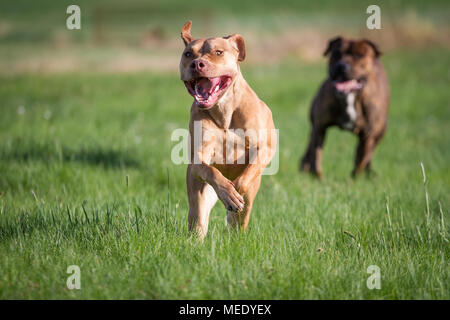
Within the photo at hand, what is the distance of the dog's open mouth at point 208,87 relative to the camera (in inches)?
131

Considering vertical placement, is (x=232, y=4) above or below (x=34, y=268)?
above

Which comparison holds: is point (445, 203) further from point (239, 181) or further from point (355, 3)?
point (355, 3)

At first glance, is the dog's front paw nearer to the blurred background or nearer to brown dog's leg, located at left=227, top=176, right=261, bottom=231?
brown dog's leg, located at left=227, top=176, right=261, bottom=231

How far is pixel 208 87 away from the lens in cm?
340

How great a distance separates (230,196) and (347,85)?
366cm

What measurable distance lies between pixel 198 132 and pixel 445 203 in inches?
113

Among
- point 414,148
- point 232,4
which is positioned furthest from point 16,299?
point 232,4

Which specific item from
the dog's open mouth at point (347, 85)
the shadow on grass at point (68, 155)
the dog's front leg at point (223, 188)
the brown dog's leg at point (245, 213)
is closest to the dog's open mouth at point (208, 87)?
the dog's front leg at point (223, 188)

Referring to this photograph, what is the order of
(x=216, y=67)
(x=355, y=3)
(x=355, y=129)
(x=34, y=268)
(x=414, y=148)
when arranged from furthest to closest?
(x=355, y=3) < (x=414, y=148) < (x=355, y=129) < (x=216, y=67) < (x=34, y=268)

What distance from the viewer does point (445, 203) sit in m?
4.96

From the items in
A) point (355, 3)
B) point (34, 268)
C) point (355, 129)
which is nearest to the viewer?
point (34, 268)

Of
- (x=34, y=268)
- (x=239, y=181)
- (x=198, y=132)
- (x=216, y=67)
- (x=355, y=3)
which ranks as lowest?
(x=34, y=268)

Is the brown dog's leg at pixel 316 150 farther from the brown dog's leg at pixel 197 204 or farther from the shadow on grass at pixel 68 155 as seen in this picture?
the brown dog's leg at pixel 197 204

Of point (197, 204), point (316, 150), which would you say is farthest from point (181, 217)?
point (316, 150)
